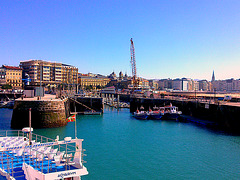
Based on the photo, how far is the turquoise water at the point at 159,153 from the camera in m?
25.6

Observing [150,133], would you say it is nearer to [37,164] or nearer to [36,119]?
[36,119]

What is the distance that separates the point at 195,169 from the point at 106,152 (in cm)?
1194

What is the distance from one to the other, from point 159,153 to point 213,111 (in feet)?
111

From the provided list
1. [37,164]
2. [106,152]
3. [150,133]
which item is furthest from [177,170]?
[150,133]

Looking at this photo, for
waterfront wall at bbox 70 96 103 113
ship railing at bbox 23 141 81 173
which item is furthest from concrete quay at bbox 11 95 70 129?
waterfront wall at bbox 70 96 103 113

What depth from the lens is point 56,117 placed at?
50219 mm

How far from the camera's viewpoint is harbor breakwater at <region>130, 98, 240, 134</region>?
5138 centimetres

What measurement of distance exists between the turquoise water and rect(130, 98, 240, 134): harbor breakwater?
7699mm

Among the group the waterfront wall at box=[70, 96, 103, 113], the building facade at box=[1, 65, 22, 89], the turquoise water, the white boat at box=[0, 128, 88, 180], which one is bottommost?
the turquoise water

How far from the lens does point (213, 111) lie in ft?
199

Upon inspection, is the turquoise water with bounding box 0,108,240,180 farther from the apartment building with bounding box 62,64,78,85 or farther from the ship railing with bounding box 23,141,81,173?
the apartment building with bounding box 62,64,78,85

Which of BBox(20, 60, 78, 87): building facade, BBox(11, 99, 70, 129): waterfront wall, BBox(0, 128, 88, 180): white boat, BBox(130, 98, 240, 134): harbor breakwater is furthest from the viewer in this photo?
BBox(20, 60, 78, 87): building facade

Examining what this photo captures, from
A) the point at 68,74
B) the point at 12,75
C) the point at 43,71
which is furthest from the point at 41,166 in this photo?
the point at 68,74

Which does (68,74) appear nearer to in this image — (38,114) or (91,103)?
(91,103)
